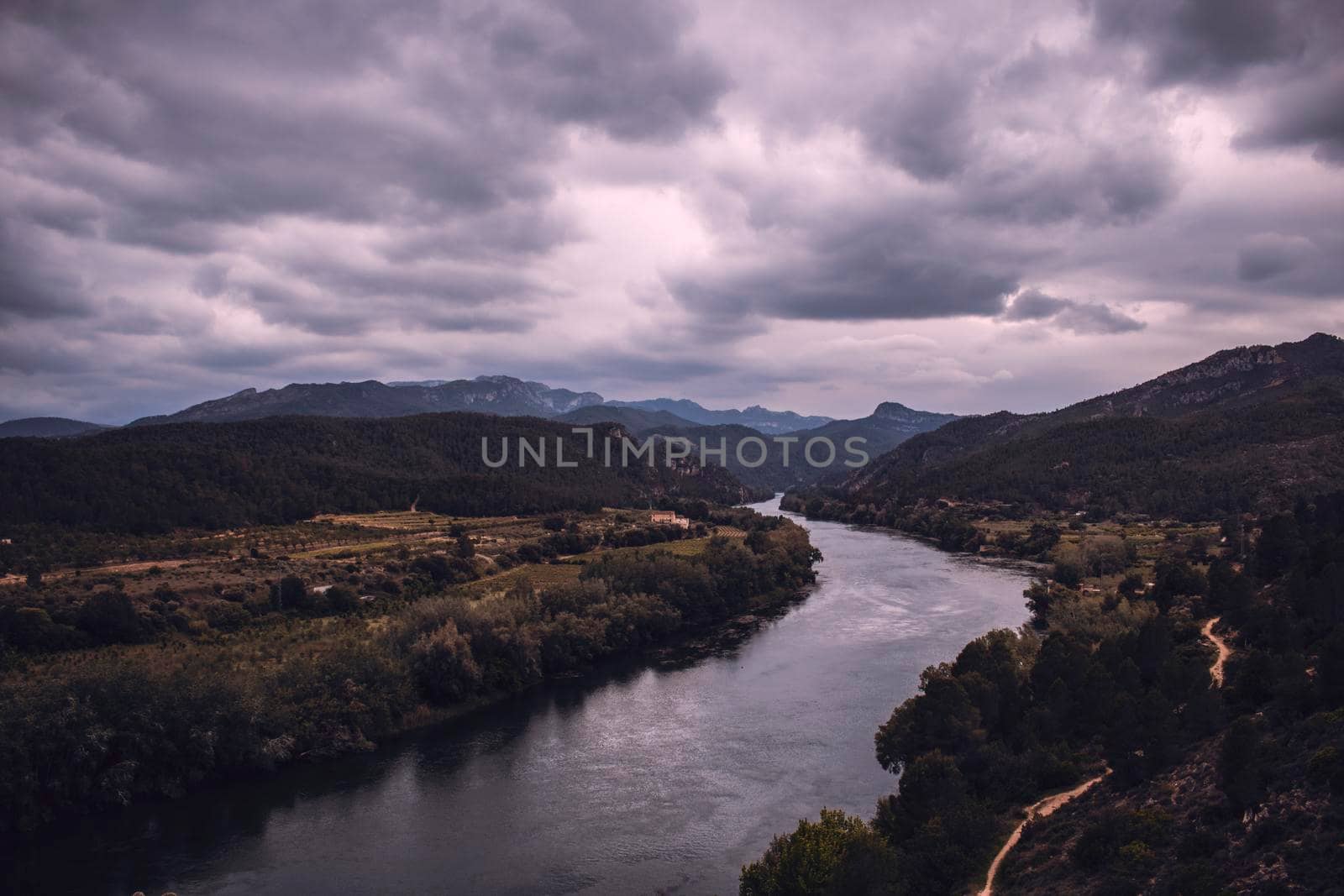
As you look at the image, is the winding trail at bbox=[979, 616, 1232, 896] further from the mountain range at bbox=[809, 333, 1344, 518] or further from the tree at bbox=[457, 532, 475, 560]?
the mountain range at bbox=[809, 333, 1344, 518]

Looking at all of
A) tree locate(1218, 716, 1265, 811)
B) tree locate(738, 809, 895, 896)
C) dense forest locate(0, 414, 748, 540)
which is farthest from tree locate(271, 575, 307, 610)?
tree locate(1218, 716, 1265, 811)

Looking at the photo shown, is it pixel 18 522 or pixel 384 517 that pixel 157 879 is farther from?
pixel 384 517

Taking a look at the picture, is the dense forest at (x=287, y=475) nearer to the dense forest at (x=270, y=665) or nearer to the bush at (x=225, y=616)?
the bush at (x=225, y=616)

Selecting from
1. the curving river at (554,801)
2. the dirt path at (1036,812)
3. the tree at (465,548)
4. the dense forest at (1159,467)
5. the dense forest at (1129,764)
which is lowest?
the curving river at (554,801)

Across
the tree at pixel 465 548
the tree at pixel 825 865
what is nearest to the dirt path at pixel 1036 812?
the tree at pixel 825 865

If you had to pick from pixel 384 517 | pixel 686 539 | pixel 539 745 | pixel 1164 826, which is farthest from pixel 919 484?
pixel 1164 826

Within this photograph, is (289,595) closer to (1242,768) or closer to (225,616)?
(225,616)
